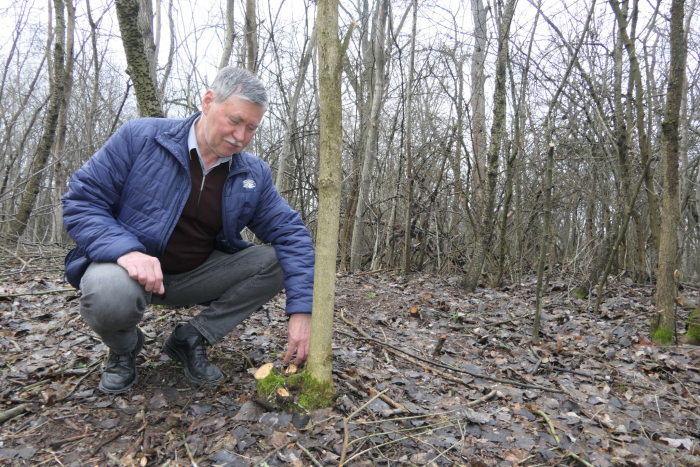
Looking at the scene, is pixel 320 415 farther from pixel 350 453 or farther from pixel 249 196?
pixel 249 196

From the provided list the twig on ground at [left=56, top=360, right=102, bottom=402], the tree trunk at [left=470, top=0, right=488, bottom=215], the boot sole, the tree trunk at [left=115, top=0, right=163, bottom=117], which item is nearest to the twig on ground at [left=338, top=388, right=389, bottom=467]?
the boot sole

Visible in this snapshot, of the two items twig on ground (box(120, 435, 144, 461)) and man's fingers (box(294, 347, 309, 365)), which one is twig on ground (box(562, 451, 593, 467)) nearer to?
man's fingers (box(294, 347, 309, 365))

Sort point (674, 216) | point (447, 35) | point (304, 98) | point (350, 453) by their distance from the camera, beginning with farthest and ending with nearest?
point (304, 98) < point (447, 35) < point (674, 216) < point (350, 453)

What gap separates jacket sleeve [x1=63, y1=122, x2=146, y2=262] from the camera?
194 centimetres

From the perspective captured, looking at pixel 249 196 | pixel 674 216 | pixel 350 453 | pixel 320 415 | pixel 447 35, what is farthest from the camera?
pixel 447 35

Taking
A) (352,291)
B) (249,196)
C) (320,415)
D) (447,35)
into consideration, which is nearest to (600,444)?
(320,415)

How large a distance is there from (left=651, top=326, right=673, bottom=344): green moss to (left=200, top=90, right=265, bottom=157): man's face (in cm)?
342

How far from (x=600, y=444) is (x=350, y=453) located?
1.18 m

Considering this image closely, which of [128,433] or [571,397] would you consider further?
[571,397]

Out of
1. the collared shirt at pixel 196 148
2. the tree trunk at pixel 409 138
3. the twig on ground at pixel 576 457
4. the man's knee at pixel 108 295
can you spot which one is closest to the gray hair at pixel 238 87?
the collared shirt at pixel 196 148

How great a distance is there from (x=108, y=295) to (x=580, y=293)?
4942mm

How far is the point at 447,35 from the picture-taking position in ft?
21.3

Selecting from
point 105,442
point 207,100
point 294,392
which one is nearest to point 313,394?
point 294,392

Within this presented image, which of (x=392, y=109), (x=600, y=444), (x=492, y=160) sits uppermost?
(x=392, y=109)
